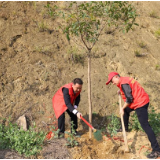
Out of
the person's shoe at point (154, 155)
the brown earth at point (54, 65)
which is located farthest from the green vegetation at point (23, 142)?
the person's shoe at point (154, 155)

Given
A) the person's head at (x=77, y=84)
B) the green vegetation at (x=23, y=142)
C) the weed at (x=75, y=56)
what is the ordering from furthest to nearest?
1. the weed at (x=75, y=56)
2. the person's head at (x=77, y=84)
3. the green vegetation at (x=23, y=142)

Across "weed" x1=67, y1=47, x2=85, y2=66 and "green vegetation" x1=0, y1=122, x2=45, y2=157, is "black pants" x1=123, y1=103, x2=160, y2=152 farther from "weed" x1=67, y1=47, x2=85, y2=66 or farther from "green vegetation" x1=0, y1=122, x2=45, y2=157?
"weed" x1=67, y1=47, x2=85, y2=66

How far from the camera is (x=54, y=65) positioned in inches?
259

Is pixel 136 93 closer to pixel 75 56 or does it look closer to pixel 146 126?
pixel 146 126

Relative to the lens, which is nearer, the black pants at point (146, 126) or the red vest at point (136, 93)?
the black pants at point (146, 126)

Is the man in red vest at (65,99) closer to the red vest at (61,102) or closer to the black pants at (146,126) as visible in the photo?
the red vest at (61,102)

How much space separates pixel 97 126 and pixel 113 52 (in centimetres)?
297

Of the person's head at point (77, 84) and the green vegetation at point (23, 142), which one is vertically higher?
the person's head at point (77, 84)

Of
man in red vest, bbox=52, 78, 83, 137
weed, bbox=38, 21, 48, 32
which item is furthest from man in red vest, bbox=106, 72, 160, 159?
weed, bbox=38, 21, 48, 32

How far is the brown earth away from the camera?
18.0 feet

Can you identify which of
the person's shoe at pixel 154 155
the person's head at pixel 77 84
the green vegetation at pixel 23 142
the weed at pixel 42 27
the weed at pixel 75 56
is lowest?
the person's shoe at pixel 154 155

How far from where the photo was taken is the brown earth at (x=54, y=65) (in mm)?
5496

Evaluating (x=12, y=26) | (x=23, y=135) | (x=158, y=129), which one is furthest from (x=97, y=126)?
(x=12, y=26)

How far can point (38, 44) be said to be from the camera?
23.0ft
